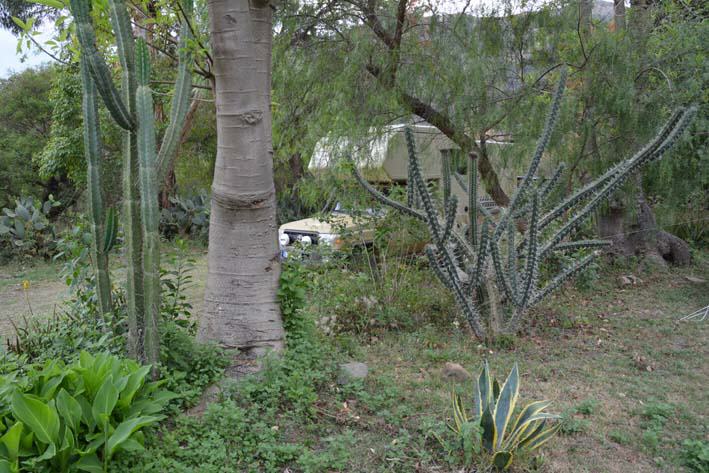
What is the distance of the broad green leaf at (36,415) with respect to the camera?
8.19 ft

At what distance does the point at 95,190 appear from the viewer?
12.3 ft

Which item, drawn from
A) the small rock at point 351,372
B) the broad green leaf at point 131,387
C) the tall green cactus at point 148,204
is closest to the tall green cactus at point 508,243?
the small rock at point 351,372

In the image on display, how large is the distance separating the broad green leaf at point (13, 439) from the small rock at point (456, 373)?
3074 millimetres

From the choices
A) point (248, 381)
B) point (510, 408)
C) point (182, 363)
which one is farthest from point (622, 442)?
point (182, 363)

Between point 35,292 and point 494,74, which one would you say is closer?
point 494,74

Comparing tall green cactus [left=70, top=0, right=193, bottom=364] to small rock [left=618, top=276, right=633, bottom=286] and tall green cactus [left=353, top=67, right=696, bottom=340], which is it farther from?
small rock [left=618, top=276, right=633, bottom=286]

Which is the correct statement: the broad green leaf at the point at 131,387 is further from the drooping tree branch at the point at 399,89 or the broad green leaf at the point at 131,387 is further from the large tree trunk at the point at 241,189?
the drooping tree branch at the point at 399,89

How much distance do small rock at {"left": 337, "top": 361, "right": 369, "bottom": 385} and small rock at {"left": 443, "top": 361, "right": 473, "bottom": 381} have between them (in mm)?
654

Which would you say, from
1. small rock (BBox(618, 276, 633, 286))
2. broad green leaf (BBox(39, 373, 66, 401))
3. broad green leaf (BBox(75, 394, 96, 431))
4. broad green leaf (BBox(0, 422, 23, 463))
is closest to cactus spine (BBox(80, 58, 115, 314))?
broad green leaf (BBox(39, 373, 66, 401))

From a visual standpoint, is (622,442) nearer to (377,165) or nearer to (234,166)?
(234,166)

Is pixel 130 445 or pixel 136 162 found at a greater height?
pixel 136 162

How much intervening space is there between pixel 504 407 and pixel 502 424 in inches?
3.8

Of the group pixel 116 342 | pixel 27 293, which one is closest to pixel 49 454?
pixel 116 342

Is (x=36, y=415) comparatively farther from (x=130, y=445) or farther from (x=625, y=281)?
(x=625, y=281)
